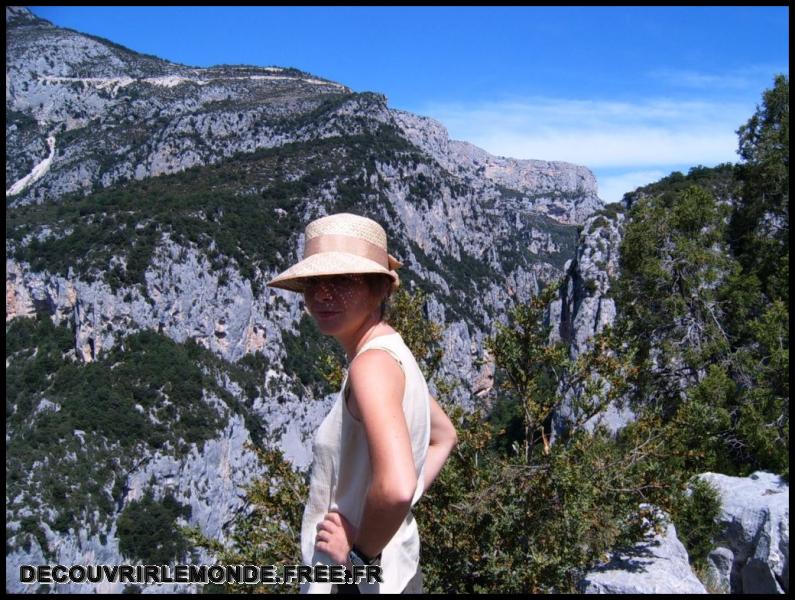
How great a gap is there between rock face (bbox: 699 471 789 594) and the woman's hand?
5.10 metres

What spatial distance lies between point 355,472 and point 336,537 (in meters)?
0.20

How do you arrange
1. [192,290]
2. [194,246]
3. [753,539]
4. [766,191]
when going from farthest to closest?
[194,246], [192,290], [766,191], [753,539]

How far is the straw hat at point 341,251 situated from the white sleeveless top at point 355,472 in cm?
27

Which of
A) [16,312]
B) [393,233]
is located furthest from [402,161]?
[16,312]

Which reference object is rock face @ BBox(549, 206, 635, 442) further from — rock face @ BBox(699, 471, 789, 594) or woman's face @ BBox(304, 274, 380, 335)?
woman's face @ BBox(304, 274, 380, 335)

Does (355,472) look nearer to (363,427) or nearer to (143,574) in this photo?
(363,427)

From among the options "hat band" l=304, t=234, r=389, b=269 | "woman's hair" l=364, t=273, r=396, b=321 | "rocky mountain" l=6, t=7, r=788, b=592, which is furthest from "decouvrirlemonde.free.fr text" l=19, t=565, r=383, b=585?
"rocky mountain" l=6, t=7, r=788, b=592

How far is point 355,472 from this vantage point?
186cm

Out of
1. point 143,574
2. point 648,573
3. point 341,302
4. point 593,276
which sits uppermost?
point 593,276

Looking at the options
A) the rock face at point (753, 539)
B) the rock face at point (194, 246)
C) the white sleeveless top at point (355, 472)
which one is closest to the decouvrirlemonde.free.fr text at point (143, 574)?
the white sleeveless top at point (355, 472)

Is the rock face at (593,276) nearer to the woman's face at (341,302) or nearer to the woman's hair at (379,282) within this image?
the woman's hair at (379,282)

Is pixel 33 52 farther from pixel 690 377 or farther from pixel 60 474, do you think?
pixel 690 377

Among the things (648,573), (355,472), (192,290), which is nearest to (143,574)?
(355,472)

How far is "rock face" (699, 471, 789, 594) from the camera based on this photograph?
5414 millimetres
